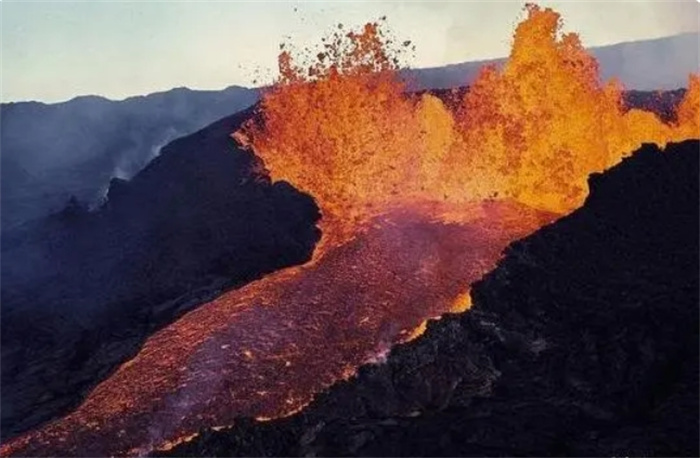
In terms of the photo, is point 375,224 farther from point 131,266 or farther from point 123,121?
point 123,121

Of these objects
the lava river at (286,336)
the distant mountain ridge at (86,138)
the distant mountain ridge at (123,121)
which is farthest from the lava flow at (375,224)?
the distant mountain ridge at (123,121)

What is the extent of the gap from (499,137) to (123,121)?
13451cm

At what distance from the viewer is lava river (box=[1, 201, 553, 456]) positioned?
2350 cm

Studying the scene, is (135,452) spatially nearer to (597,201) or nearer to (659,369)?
(659,369)

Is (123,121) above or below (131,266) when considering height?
above

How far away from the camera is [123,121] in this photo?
523ft

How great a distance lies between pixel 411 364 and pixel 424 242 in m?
8.72

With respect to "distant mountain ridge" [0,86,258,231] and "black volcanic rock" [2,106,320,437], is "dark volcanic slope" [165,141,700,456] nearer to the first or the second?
"black volcanic rock" [2,106,320,437]

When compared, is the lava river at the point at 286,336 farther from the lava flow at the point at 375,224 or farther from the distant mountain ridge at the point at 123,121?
the distant mountain ridge at the point at 123,121

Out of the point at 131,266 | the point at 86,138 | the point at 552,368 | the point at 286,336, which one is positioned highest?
the point at 86,138

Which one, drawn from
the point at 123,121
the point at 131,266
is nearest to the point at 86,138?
the point at 123,121

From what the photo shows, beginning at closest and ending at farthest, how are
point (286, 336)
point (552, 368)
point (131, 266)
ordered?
1. point (552, 368)
2. point (286, 336)
3. point (131, 266)

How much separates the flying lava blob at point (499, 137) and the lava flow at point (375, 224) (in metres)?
0.08

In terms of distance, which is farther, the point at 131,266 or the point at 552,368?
the point at 131,266
